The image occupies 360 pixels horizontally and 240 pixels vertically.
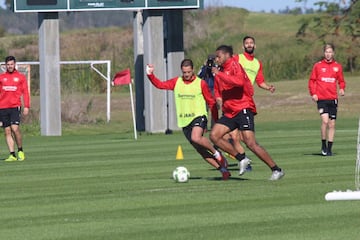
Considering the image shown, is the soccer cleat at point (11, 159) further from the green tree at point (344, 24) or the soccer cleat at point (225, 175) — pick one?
the green tree at point (344, 24)

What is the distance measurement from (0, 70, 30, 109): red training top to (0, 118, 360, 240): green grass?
1.25 meters

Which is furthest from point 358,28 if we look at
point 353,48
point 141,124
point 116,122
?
point 141,124

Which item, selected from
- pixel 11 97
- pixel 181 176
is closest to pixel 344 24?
pixel 11 97

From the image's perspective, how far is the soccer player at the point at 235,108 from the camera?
1844 centimetres

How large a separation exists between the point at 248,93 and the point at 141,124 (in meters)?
21.7

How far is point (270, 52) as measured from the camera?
80.5 m

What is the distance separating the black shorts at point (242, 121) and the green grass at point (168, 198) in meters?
0.82

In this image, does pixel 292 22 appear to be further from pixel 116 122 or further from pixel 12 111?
pixel 12 111

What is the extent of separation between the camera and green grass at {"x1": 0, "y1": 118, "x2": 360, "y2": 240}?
524 inches

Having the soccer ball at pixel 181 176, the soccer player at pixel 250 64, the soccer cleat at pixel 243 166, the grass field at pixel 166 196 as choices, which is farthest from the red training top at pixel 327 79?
the soccer ball at pixel 181 176

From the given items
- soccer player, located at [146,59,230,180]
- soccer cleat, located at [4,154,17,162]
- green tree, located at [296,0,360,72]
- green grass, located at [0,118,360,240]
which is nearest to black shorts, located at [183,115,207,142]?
soccer player, located at [146,59,230,180]

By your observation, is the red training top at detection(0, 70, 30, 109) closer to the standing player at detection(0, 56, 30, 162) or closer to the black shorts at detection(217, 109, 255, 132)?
the standing player at detection(0, 56, 30, 162)

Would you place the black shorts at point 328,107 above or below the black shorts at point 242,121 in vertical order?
below

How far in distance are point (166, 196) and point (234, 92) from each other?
9.06 feet
